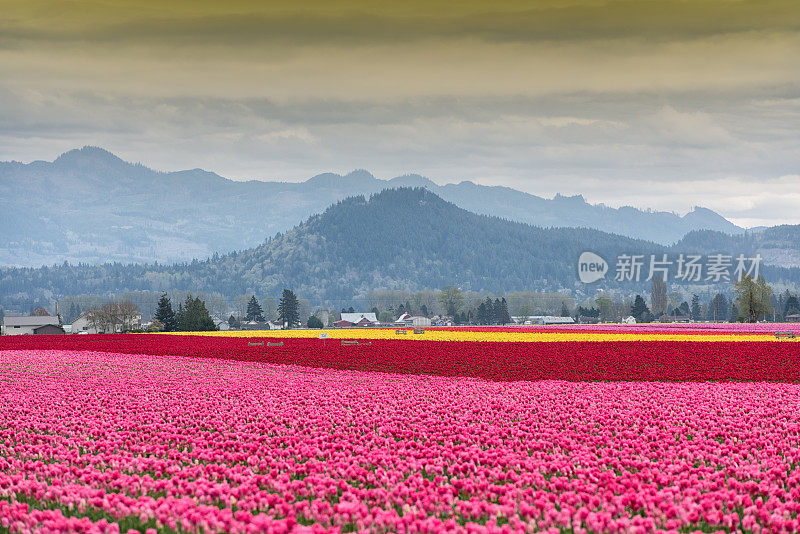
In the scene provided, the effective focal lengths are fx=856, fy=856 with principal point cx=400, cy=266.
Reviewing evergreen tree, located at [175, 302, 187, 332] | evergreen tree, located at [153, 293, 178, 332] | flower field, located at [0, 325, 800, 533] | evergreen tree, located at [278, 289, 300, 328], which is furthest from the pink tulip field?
evergreen tree, located at [278, 289, 300, 328]

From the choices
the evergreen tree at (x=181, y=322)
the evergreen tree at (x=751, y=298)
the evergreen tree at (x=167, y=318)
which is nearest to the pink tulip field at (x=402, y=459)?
the evergreen tree at (x=181, y=322)

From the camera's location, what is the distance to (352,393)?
22609 mm

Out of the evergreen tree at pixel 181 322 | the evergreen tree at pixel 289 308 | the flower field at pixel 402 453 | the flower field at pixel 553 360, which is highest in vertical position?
the evergreen tree at pixel 289 308

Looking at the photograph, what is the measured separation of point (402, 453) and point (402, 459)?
0.83 feet

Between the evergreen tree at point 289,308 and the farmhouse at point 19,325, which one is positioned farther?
the evergreen tree at point 289,308

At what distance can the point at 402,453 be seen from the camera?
13.2 m

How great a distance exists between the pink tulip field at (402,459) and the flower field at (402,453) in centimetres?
4

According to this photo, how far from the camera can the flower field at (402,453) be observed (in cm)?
945

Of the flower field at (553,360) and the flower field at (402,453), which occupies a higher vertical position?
Result: the flower field at (553,360)

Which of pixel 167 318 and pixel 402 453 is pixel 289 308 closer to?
pixel 167 318

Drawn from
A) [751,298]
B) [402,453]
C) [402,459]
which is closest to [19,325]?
[751,298]

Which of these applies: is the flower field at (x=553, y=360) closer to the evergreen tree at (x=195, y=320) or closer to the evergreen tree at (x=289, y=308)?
the evergreen tree at (x=195, y=320)

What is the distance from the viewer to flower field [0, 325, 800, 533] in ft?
31.0

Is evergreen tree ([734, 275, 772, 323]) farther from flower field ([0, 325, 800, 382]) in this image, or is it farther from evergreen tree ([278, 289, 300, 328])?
flower field ([0, 325, 800, 382])
